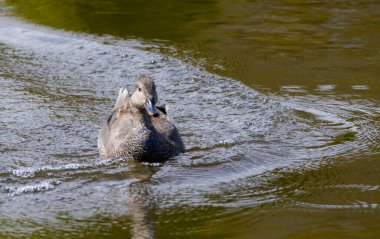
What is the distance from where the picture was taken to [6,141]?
31.9ft

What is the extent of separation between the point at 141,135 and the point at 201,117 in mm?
1416

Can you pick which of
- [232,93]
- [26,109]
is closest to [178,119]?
[232,93]

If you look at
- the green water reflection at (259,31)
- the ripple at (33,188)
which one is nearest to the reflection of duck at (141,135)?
the ripple at (33,188)

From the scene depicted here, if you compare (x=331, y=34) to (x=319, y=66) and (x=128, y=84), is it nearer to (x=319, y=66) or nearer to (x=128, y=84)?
(x=319, y=66)

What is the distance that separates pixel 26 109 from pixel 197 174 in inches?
117

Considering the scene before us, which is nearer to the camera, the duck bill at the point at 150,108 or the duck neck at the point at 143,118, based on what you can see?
the duck bill at the point at 150,108

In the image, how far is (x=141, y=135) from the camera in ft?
31.1

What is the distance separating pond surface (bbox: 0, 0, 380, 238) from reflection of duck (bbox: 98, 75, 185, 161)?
0.15m

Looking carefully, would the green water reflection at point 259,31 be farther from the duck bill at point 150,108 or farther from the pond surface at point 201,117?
the duck bill at point 150,108

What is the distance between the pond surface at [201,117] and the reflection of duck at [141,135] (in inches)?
5.8

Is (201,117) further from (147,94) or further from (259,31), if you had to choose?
(259,31)

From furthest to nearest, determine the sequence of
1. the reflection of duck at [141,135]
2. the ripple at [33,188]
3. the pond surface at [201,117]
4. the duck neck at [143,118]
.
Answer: the duck neck at [143,118], the reflection of duck at [141,135], the ripple at [33,188], the pond surface at [201,117]

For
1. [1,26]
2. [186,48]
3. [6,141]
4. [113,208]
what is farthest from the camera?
[1,26]

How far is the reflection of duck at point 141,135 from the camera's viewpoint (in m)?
9.29
